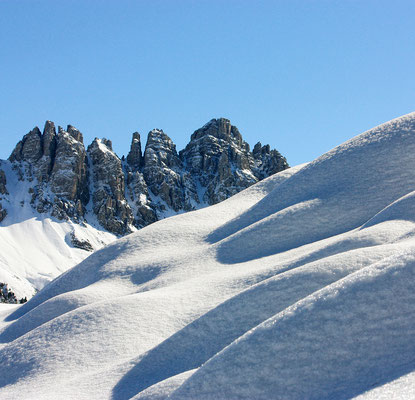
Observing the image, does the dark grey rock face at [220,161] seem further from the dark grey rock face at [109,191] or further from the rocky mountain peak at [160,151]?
the dark grey rock face at [109,191]

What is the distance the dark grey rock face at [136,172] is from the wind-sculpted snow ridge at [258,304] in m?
105

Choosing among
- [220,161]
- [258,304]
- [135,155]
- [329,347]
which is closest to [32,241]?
→ [135,155]

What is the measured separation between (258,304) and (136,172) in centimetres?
13874

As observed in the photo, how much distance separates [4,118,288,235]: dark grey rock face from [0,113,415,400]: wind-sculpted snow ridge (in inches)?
4132

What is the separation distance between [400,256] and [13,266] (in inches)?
4267

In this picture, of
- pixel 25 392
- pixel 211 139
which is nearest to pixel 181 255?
pixel 25 392

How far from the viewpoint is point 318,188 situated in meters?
28.5

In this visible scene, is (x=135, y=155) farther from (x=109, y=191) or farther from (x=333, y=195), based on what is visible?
→ (x=333, y=195)

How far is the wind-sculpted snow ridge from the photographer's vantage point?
8.60m

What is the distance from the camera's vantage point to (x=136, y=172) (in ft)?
491

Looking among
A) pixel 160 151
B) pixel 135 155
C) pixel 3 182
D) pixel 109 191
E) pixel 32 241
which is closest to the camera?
pixel 32 241

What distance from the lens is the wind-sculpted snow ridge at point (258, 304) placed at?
339 inches

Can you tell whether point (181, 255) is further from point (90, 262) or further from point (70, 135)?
point (70, 135)

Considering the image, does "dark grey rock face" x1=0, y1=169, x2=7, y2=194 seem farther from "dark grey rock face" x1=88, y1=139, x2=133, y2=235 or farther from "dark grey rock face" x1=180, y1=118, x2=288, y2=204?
"dark grey rock face" x1=180, y1=118, x2=288, y2=204
